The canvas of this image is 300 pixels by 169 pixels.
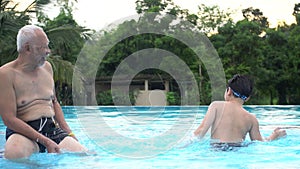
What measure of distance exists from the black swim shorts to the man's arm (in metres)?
0.15

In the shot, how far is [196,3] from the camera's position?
22719 millimetres

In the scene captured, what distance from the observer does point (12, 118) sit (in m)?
2.68

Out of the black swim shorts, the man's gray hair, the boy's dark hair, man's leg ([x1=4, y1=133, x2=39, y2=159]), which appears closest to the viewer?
man's leg ([x1=4, y1=133, x2=39, y2=159])

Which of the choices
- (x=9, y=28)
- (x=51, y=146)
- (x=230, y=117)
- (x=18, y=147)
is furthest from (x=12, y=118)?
(x=9, y=28)

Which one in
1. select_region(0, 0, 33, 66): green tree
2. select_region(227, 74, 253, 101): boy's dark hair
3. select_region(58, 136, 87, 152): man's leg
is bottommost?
select_region(58, 136, 87, 152): man's leg

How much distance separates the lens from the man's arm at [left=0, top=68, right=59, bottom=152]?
8.80ft

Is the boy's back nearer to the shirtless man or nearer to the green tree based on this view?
the shirtless man

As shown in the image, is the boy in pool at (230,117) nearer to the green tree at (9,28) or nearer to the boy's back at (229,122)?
the boy's back at (229,122)

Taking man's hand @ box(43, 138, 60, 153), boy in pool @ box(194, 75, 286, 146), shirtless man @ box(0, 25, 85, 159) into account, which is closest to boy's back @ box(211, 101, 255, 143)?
boy in pool @ box(194, 75, 286, 146)

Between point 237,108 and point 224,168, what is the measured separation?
93 cm

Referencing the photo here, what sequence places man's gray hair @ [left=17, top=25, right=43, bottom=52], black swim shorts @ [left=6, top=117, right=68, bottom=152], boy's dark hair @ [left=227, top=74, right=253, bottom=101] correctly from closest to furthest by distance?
man's gray hair @ [left=17, top=25, right=43, bottom=52], black swim shorts @ [left=6, top=117, right=68, bottom=152], boy's dark hair @ [left=227, top=74, right=253, bottom=101]

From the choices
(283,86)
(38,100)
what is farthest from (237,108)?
(283,86)

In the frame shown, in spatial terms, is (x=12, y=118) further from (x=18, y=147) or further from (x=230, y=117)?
(x=230, y=117)

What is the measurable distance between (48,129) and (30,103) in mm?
203
